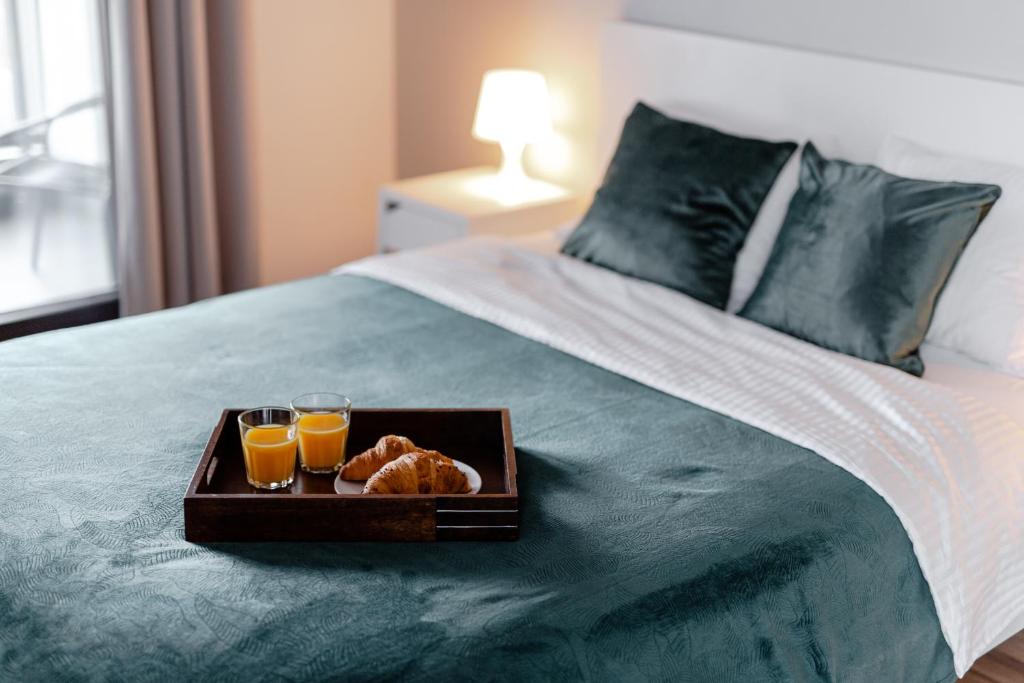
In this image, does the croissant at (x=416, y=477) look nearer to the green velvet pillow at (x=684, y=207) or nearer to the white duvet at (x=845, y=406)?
the white duvet at (x=845, y=406)

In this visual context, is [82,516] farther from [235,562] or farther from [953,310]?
[953,310]

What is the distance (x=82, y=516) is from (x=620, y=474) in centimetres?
89

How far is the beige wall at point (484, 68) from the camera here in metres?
4.07

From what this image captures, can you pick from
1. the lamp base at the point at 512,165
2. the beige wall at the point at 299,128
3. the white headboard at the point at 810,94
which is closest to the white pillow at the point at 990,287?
the white headboard at the point at 810,94

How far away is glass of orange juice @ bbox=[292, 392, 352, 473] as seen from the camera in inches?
82.1

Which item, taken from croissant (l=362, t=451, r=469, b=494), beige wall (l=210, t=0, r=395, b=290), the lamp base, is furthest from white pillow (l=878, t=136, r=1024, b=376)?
beige wall (l=210, t=0, r=395, b=290)

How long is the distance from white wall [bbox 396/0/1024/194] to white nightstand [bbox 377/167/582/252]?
0.18 metres

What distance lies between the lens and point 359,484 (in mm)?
2064

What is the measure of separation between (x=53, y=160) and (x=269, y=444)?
6.79ft

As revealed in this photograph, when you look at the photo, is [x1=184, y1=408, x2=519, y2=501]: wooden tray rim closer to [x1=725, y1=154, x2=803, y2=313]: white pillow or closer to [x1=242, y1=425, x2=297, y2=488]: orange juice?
[x1=242, y1=425, x2=297, y2=488]: orange juice

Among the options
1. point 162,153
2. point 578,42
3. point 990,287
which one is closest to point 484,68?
point 578,42

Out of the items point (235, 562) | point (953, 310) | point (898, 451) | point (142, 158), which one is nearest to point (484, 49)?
point (142, 158)

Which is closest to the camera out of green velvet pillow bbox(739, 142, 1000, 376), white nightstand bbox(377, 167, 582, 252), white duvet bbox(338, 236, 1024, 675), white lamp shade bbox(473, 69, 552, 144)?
white duvet bbox(338, 236, 1024, 675)

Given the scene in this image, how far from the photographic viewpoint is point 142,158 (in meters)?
3.71
